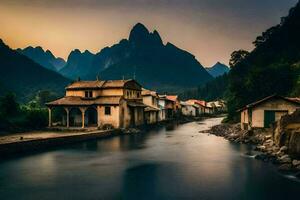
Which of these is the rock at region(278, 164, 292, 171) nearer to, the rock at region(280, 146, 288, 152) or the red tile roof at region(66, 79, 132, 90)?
the rock at region(280, 146, 288, 152)

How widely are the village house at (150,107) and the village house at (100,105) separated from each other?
267 inches

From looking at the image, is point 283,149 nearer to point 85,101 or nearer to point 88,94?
point 85,101

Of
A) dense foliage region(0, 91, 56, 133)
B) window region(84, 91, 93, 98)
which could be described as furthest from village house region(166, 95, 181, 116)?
dense foliage region(0, 91, 56, 133)

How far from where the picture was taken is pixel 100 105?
2153 inches

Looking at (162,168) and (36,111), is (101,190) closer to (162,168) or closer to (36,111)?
(162,168)

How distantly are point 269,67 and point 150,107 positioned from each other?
1039 inches

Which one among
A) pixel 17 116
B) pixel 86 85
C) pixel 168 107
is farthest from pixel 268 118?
pixel 168 107

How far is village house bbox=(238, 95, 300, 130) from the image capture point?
1645 inches

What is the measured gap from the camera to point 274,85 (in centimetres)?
6147

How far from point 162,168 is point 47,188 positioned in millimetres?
10075

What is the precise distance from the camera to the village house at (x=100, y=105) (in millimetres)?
54438

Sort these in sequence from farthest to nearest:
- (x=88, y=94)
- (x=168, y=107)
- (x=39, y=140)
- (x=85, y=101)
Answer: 1. (x=168, y=107)
2. (x=88, y=94)
3. (x=85, y=101)
4. (x=39, y=140)

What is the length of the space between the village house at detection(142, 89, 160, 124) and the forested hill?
56.1 feet

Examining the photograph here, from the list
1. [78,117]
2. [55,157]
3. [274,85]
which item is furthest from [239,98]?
[55,157]
